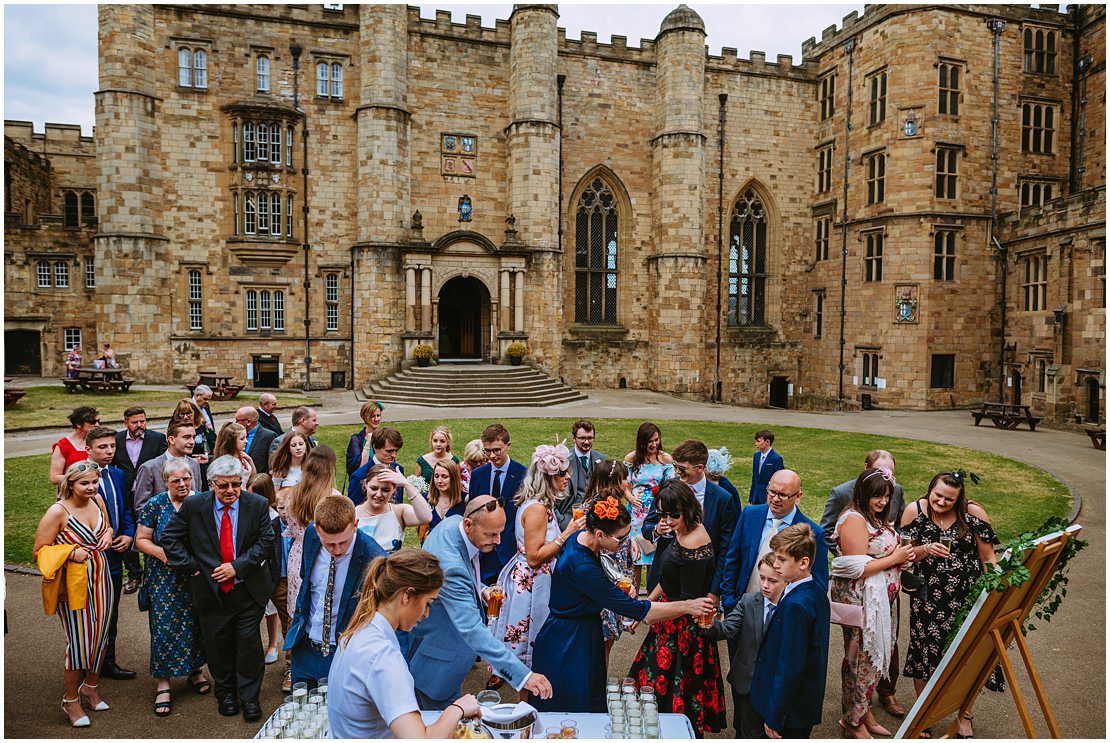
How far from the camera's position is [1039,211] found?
25312 millimetres

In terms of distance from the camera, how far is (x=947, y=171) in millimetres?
27266

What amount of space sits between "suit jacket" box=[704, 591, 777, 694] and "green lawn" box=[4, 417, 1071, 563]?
6.04m

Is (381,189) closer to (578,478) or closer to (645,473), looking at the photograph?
(578,478)

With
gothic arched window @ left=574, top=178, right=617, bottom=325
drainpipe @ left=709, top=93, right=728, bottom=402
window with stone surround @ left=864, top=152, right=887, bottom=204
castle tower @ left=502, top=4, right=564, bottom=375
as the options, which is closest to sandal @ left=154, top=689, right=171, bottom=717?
castle tower @ left=502, top=4, right=564, bottom=375

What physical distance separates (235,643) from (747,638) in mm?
3926

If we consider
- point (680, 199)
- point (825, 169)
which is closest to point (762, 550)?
point (680, 199)

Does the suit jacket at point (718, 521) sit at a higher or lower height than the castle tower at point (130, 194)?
lower

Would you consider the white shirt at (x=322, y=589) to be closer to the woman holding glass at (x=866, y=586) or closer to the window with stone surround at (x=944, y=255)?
the woman holding glass at (x=866, y=586)

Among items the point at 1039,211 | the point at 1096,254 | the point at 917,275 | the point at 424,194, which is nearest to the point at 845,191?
the point at 917,275

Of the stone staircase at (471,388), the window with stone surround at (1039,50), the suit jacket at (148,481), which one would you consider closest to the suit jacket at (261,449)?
the suit jacket at (148,481)

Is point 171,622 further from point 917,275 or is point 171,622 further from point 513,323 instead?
point 917,275

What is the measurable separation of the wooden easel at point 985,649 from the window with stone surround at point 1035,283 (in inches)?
975

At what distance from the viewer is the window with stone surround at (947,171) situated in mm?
27219

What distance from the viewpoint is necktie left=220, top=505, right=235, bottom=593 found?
5598mm
